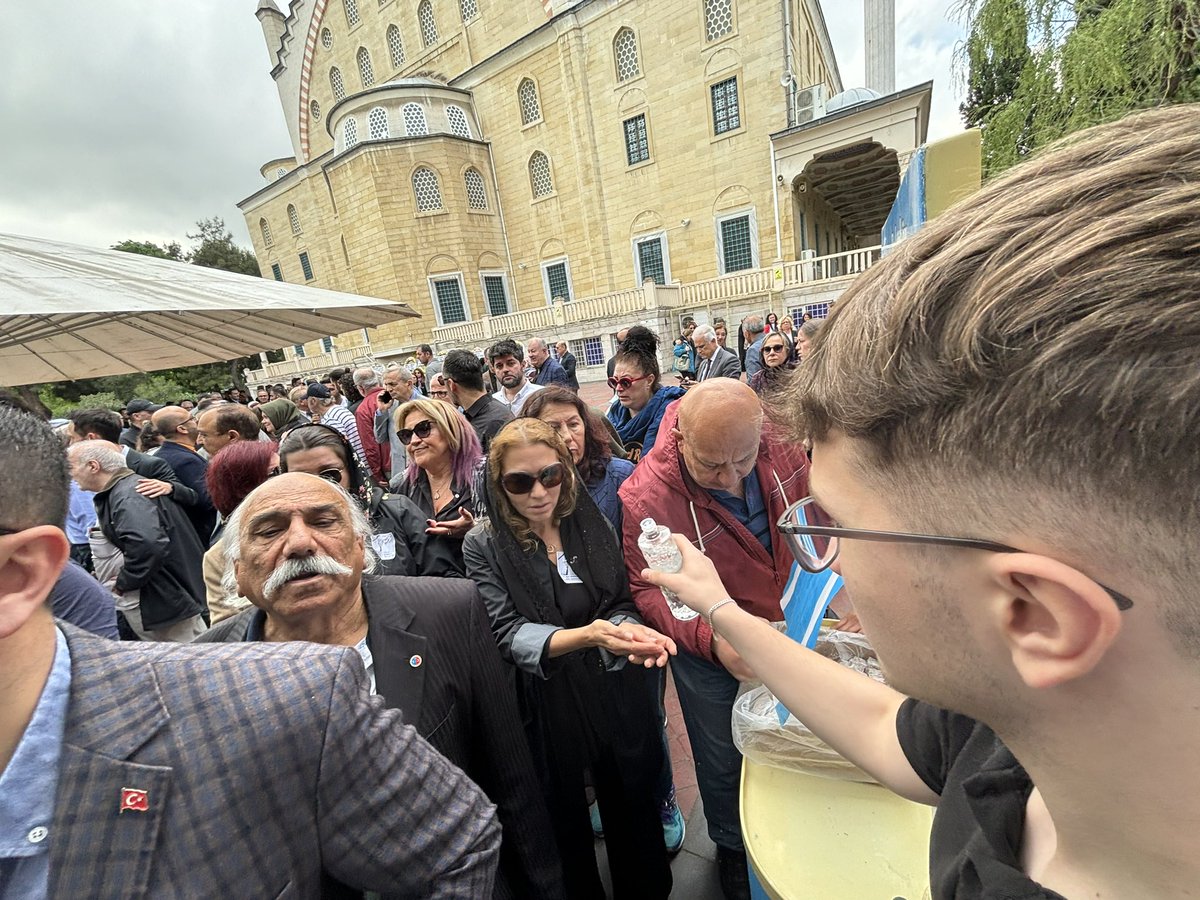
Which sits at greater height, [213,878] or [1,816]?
[1,816]

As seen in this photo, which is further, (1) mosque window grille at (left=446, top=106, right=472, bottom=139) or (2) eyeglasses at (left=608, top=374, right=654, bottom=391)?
(1) mosque window grille at (left=446, top=106, right=472, bottom=139)

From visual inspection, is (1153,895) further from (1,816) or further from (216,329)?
(216,329)

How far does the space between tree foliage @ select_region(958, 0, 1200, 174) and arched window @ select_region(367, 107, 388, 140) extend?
2554cm

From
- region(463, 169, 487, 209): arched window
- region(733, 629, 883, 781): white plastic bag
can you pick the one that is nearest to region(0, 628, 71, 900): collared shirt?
region(733, 629, 883, 781): white plastic bag

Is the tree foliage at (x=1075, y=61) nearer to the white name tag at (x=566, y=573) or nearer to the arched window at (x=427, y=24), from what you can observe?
the white name tag at (x=566, y=573)

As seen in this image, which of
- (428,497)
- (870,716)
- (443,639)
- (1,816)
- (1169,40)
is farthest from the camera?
(1169,40)

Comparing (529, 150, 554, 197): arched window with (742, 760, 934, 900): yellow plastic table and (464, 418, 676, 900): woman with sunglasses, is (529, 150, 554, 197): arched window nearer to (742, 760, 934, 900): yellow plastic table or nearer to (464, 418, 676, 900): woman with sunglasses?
(464, 418, 676, 900): woman with sunglasses

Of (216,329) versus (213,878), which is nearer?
(213,878)

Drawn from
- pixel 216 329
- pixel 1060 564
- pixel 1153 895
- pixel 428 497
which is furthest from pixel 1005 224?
pixel 216 329

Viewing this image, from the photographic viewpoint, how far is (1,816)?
0.73m

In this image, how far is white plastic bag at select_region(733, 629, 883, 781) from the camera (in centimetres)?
138

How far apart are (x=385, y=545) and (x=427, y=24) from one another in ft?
115

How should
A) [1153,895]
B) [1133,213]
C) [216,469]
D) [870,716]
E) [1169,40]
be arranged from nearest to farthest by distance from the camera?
1. [1133,213]
2. [1153,895]
3. [870,716]
4. [216,469]
5. [1169,40]

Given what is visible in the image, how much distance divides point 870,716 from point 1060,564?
786 millimetres
